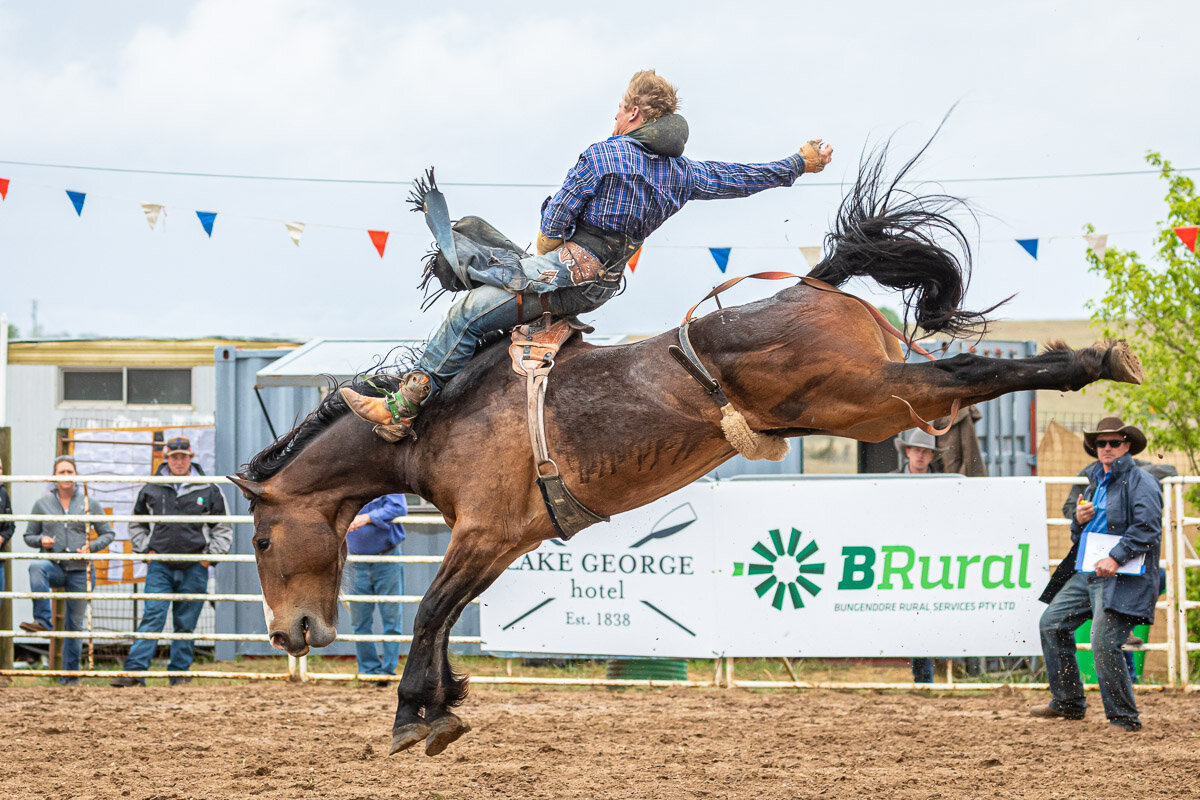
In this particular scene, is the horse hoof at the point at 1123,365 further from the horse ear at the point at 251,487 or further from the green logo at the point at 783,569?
the green logo at the point at 783,569

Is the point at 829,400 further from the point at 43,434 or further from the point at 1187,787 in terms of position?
the point at 43,434

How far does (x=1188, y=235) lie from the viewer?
912 centimetres

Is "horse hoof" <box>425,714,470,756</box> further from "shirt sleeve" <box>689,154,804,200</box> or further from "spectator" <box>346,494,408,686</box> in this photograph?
"spectator" <box>346,494,408,686</box>

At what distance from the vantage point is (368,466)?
16.4 ft

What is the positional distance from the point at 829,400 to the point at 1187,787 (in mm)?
2937

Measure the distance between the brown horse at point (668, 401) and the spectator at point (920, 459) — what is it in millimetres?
4430

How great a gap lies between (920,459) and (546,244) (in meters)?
5.35

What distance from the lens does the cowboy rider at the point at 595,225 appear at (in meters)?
4.54

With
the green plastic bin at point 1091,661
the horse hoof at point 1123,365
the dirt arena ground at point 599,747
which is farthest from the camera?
the green plastic bin at point 1091,661

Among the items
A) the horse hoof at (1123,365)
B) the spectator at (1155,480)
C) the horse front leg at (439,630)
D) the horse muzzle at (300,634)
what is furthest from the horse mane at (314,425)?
the spectator at (1155,480)

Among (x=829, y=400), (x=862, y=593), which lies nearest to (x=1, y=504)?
(x=862, y=593)

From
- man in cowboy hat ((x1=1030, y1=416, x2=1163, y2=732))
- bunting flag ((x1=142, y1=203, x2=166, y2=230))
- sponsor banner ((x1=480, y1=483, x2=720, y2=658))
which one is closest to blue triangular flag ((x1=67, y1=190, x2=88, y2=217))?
bunting flag ((x1=142, y1=203, x2=166, y2=230))

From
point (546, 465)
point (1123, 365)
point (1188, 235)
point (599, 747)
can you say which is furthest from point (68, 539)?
point (1188, 235)

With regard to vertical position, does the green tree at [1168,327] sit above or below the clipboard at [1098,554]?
above
